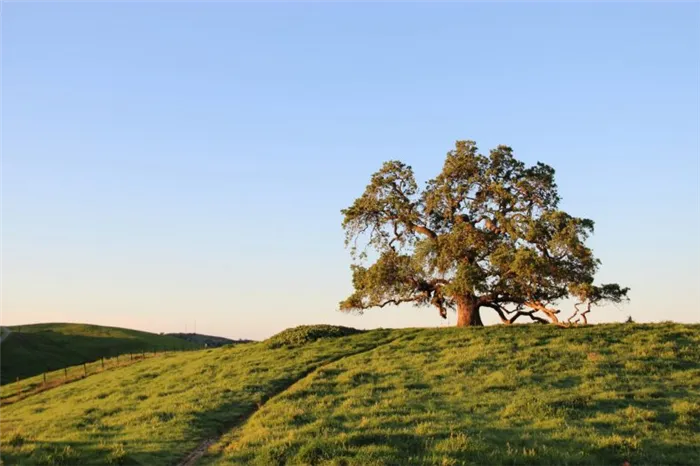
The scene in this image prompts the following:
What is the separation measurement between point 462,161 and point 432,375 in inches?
945

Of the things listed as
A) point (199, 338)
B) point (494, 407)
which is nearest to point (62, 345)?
point (199, 338)

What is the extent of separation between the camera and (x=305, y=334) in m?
45.8

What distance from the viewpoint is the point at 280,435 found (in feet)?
66.4

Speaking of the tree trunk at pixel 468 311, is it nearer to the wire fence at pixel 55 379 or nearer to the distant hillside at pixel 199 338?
the wire fence at pixel 55 379

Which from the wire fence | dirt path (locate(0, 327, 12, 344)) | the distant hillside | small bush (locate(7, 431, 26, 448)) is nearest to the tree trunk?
the wire fence

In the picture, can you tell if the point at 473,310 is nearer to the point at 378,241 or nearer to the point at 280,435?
the point at 378,241

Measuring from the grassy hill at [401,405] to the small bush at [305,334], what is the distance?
4.13 ft

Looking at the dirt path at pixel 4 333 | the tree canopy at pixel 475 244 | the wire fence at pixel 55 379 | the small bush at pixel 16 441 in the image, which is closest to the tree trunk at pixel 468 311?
the tree canopy at pixel 475 244

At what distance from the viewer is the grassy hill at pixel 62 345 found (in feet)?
252

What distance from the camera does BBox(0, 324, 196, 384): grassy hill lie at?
7668 centimetres

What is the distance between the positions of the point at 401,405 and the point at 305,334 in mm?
22697

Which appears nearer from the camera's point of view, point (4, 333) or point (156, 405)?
point (156, 405)

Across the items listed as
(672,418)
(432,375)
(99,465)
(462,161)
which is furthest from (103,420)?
(462,161)

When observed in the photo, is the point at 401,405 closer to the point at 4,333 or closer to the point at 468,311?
the point at 468,311
